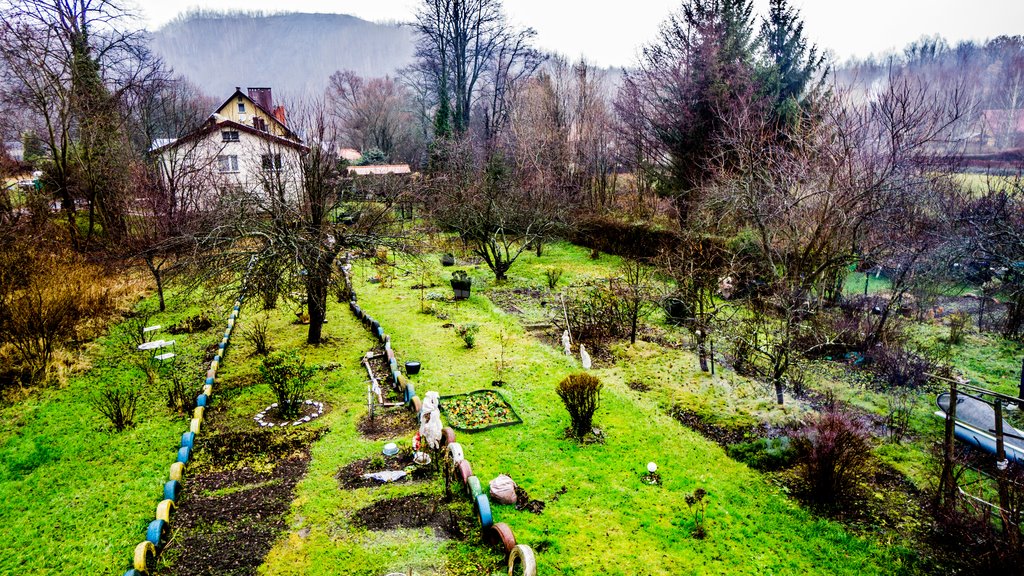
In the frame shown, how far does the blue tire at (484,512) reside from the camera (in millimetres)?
5121

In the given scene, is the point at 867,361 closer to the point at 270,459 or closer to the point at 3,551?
the point at 270,459

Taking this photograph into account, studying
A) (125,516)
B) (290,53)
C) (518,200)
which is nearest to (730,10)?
(518,200)

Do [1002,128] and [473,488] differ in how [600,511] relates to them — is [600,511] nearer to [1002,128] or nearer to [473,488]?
[473,488]

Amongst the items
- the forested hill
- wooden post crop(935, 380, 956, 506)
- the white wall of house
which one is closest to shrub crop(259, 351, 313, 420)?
the white wall of house

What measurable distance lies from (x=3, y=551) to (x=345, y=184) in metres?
8.16

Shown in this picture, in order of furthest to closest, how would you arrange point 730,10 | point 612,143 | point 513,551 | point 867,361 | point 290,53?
point 290,53, point 612,143, point 730,10, point 867,361, point 513,551

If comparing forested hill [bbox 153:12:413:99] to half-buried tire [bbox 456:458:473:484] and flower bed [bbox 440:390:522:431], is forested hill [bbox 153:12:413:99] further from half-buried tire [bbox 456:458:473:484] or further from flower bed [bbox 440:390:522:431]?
half-buried tire [bbox 456:458:473:484]

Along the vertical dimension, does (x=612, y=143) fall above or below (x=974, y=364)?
above

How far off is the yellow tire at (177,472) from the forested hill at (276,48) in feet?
349

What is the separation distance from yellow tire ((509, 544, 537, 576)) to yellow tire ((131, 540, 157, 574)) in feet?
10.7

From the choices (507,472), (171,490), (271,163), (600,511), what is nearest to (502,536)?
(600,511)

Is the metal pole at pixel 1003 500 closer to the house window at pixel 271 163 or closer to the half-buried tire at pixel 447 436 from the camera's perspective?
the half-buried tire at pixel 447 436

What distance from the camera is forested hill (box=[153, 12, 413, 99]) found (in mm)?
107106

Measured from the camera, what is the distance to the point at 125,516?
18.0 feet
